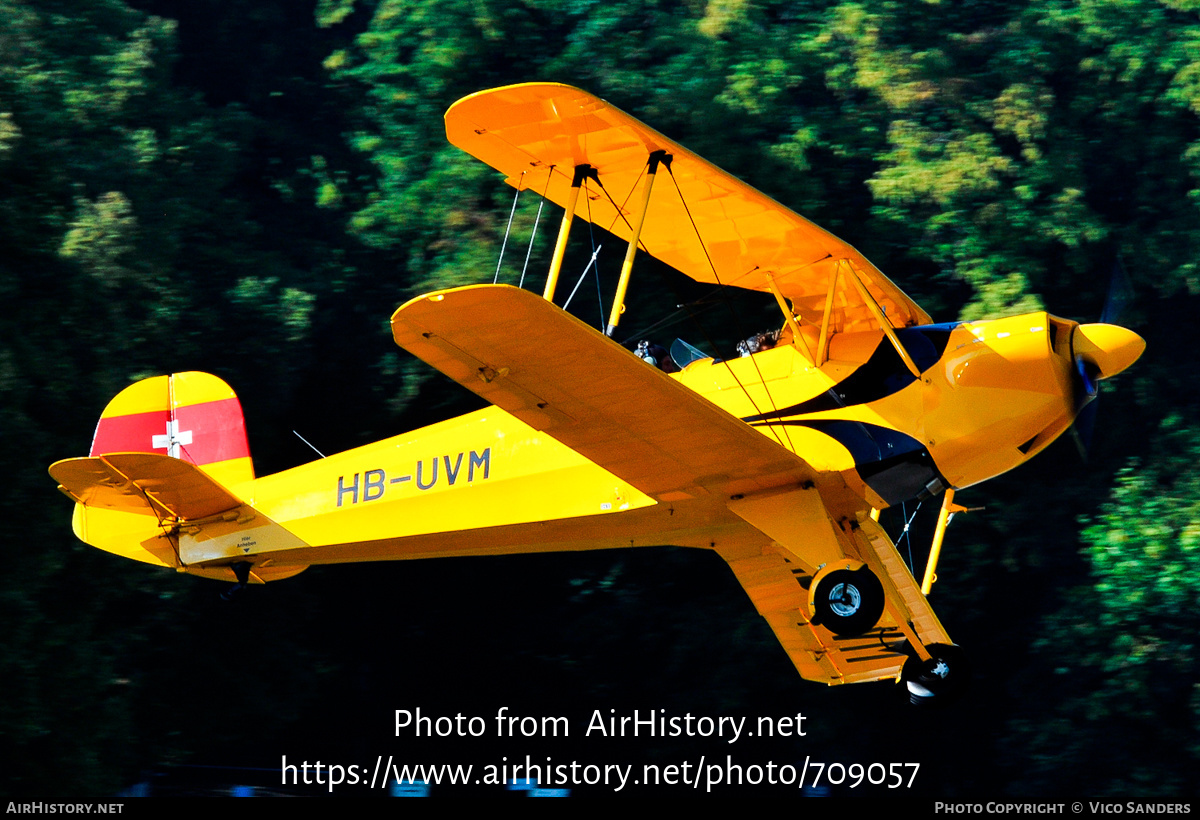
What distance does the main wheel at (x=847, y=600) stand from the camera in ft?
28.1

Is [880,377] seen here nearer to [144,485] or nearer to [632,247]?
[632,247]

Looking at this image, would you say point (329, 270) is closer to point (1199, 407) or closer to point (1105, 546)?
point (1105, 546)

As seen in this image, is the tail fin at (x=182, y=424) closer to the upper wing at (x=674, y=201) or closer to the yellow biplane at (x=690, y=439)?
the yellow biplane at (x=690, y=439)

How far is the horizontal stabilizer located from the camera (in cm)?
906

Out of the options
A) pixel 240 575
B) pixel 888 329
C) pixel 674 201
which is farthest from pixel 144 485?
pixel 888 329

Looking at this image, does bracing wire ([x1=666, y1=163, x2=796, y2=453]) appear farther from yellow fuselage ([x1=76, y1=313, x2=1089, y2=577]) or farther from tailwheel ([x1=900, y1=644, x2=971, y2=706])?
tailwheel ([x1=900, y1=644, x2=971, y2=706])

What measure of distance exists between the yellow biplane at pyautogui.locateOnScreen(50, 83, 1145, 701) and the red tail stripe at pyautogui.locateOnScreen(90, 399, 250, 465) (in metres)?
0.55

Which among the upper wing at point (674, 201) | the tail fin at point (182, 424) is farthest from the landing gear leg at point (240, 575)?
the upper wing at point (674, 201)

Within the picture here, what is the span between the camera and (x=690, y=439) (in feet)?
27.8

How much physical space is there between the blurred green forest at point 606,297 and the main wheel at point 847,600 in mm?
4317

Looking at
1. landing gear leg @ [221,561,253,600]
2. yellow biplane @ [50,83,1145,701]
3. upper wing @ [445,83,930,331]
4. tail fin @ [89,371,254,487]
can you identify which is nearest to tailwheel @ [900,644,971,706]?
yellow biplane @ [50,83,1145,701]

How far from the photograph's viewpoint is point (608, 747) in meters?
13.8

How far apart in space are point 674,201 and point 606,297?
3582 millimetres


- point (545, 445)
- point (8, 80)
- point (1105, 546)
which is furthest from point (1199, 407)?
point (8, 80)
